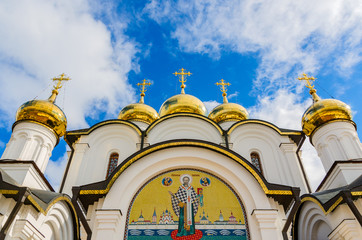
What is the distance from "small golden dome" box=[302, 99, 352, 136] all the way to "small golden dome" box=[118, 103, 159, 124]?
17.5ft

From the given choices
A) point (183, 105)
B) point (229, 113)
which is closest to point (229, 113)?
point (229, 113)

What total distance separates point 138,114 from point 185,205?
6061mm

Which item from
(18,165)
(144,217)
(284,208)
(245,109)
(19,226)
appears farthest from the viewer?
(245,109)

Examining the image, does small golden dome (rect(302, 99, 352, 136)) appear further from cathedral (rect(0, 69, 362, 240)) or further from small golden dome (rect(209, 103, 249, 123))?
small golden dome (rect(209, 103, 249, 123))

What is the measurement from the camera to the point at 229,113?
11641 mm

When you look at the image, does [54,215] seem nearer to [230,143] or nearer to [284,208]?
[284,208]

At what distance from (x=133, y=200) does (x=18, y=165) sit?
2.69 meters

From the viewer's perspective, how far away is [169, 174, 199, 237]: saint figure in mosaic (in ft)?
19.5

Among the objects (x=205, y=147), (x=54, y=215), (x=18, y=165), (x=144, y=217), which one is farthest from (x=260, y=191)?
(x=18, y=165)

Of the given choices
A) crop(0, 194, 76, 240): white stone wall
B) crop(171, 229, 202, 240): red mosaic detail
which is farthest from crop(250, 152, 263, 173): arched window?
crop(0, 194, 76, 240): white stone wall

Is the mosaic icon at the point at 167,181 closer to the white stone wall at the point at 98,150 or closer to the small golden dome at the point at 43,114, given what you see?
the white stone wall at the point at 98,150

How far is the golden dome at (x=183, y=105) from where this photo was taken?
11.6 m

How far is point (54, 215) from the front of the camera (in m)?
5.61

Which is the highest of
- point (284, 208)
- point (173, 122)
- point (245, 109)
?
point (245, 109)
